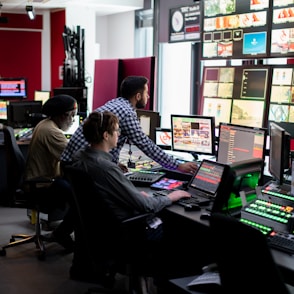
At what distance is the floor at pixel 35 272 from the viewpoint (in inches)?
135

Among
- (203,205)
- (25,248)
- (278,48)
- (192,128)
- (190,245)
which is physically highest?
(278,48)

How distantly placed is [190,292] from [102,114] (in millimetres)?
1128

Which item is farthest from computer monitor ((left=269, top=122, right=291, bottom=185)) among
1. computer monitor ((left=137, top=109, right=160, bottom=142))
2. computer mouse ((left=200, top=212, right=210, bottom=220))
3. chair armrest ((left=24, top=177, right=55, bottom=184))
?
chair armrest ((left=24, top=177, right=55, bottom=184))

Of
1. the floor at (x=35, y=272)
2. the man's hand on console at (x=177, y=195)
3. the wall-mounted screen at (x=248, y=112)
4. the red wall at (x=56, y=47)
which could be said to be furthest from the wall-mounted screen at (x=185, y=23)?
the red wall at (x=56, y=47)

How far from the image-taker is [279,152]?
2.96m

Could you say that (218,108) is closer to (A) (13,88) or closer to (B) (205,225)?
(B) (205,225)

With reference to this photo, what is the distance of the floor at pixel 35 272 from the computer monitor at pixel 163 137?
4.02ft

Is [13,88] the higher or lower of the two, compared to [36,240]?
higher

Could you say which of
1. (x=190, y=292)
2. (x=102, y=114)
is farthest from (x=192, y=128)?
(x=190, y=292)

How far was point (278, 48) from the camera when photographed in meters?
4.84

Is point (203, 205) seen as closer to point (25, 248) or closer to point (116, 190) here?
point (116, 190)

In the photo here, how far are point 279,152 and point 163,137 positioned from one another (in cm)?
158

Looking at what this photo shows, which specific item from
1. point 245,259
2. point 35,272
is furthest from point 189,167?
point 245,259

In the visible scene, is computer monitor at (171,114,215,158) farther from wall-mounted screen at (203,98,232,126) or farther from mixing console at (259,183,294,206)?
wall-mounted screen at (203,98,232,126)
